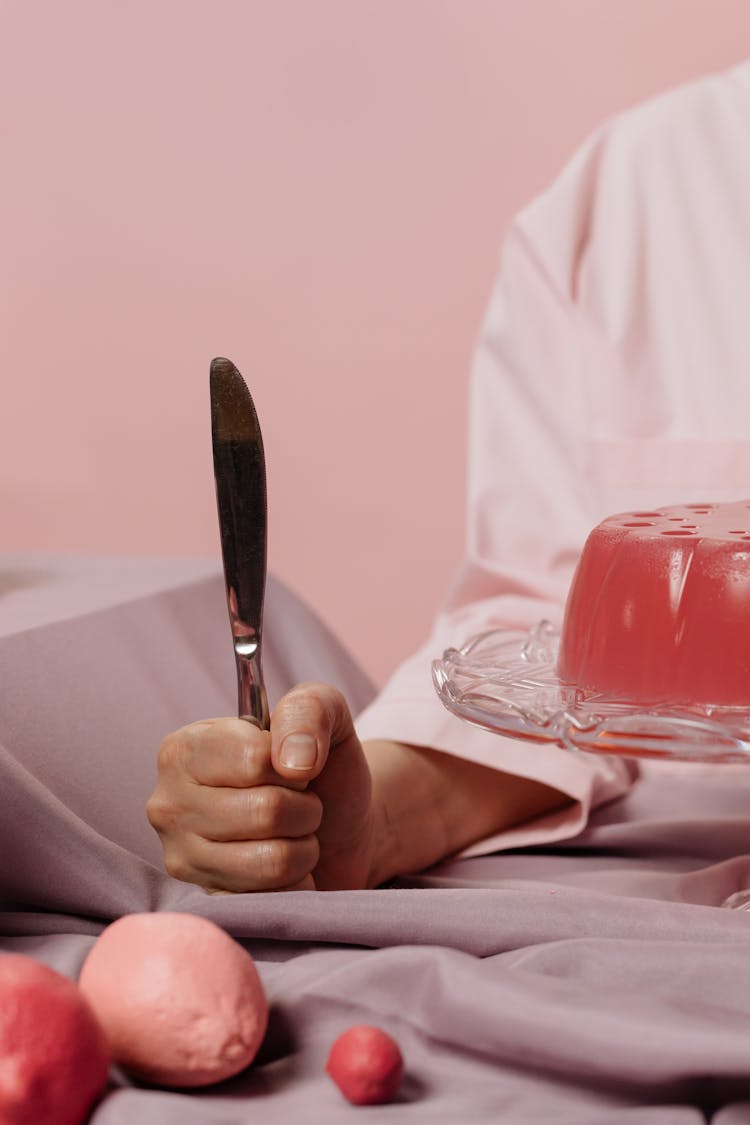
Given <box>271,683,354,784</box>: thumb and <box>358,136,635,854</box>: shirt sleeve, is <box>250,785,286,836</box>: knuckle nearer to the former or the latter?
<box>271,683,354,784</box>: thumb

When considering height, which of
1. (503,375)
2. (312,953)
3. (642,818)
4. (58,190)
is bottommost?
(642,818)

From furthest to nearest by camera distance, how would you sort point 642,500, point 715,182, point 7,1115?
point 715,182, point 642,500, point 7,1115

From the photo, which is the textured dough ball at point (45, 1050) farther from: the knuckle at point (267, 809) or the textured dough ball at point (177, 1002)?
the knuckle at point (267, 809)

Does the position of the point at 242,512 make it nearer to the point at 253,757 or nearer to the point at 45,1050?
the point at 253,757

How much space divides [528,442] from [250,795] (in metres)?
0.66

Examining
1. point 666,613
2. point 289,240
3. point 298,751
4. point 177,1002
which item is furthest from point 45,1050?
point 289,240

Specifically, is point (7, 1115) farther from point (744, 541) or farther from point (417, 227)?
point (417, 227)

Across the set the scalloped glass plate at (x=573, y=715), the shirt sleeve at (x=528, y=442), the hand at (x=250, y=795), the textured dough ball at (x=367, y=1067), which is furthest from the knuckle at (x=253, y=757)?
the shirt sleeve at (x=528, y=442)

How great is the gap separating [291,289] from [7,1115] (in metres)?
1.66

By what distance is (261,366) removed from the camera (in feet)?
6.58

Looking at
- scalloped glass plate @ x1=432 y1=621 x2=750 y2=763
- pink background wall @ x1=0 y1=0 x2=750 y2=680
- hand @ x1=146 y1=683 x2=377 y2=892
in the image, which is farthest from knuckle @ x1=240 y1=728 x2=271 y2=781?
pink background wall @ x1=0 y1=0 x2=750 y2=680

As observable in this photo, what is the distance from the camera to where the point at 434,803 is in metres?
0.92

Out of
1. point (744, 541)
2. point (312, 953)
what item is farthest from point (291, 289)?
point (312, 953)

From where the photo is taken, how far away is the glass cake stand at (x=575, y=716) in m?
0.64
